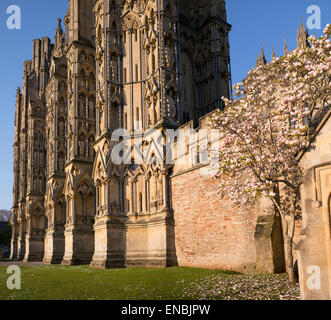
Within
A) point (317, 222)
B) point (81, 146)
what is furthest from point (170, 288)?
point (81, 146)

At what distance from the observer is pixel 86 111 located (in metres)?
29.9

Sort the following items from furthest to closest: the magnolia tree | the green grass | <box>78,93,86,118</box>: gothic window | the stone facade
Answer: <box>78,93,86,118</box>: gothic window, the stone facade, the green grass, the magnolia tree

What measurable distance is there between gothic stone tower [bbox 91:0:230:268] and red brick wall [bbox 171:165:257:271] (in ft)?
2.99

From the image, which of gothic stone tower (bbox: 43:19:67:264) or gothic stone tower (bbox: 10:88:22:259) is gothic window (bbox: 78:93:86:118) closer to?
gothic stone tower (bbox: 43:19:67:264)

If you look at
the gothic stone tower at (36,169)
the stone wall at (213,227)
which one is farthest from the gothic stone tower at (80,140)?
the gothic stone tower at (36,169)

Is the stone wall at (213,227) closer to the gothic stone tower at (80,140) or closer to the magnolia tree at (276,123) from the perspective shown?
the magnolia tree at (276,123)

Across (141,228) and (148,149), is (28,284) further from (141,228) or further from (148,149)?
(148,149)

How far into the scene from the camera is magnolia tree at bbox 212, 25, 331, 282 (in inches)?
394

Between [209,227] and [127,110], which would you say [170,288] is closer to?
[209,227]

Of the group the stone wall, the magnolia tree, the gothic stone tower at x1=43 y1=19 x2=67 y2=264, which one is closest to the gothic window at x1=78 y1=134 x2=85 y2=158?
the gothic stone tower at x1=43 y1=19 x2=67 y2=264

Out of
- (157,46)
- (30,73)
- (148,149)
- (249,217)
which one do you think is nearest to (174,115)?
(148,149)

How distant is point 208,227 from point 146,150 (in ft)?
22.5
